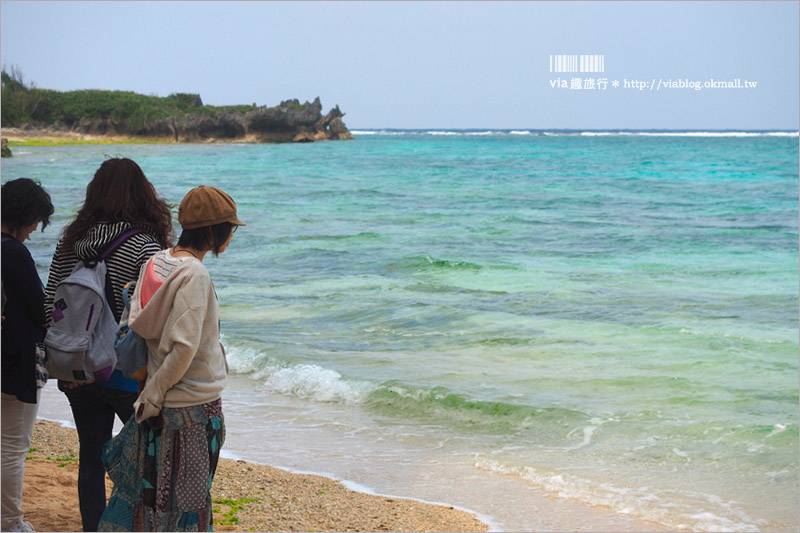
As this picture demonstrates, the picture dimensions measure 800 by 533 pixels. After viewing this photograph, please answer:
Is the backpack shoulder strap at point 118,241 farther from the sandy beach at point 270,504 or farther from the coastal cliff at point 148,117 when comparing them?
the coastal cliff at point 148,117

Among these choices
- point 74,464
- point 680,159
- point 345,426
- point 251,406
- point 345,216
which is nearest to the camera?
point 74,464

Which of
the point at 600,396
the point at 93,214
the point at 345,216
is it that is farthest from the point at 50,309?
the point at 345,216

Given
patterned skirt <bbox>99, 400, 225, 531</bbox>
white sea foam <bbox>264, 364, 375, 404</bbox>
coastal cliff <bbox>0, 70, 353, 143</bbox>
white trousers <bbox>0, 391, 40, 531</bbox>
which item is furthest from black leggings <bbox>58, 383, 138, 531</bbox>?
coastal cliff <bbox>0, 70, 353, 143</bbox>

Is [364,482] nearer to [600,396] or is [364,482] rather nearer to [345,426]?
[345,426]

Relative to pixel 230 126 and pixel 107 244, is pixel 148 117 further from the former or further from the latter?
pixel 107 244

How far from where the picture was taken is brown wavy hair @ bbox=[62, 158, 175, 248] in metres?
3.04

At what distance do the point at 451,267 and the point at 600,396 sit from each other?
22.2ft

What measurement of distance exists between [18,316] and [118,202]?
65cm

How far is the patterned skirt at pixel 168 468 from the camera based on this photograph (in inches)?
104

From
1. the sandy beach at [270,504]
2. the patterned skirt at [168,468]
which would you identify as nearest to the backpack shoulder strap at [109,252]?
the patterned skirt at [168,468]

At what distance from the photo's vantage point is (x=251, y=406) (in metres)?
6.58

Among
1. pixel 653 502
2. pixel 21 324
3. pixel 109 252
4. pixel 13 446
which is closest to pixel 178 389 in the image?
pixel 109 252

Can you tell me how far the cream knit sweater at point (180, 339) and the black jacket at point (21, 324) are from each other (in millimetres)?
744

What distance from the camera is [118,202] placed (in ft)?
9.98
